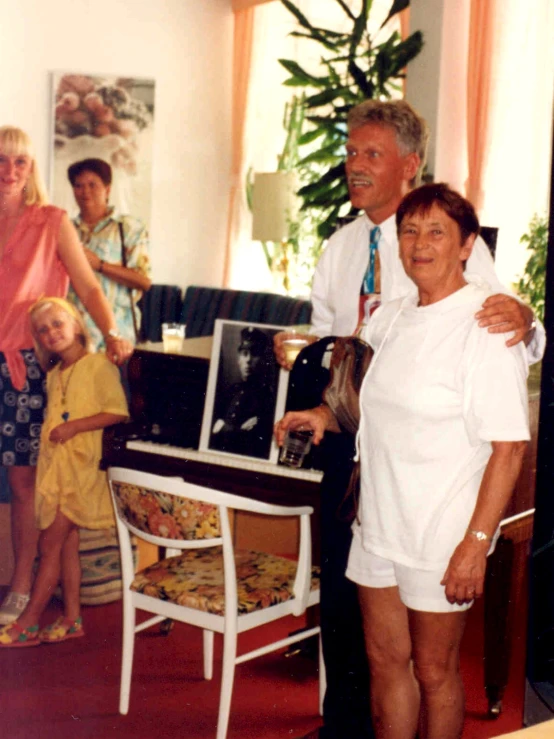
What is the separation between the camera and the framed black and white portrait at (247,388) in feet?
11.2

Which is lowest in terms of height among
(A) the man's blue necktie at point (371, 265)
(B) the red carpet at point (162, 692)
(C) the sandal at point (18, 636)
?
(B) the red carpet at point (162, 692)

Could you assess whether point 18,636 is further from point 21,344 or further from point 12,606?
point 21,344

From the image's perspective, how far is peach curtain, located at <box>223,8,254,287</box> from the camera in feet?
A: 23.8

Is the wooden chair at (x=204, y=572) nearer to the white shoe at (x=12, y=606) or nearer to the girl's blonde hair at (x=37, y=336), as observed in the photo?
the white shoe at (x=12, y=606)

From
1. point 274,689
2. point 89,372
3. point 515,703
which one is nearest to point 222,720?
point 274,689

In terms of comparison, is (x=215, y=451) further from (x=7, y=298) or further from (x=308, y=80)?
(x=308, y=80)

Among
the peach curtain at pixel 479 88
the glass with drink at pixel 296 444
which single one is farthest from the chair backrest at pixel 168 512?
the peach curtain at pixel 479 88

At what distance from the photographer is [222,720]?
2936 millimetres

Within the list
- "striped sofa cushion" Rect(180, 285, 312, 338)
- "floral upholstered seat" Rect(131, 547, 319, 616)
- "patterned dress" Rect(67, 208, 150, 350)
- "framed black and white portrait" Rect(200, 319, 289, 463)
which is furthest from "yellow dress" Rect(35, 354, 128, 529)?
"striped sofa cushion" Rect(180, 285, 312, 338)

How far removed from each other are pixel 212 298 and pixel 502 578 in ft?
13.6

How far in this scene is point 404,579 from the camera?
2.18m

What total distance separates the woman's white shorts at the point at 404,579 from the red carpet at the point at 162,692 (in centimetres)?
107

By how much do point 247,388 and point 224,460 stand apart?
0.25m

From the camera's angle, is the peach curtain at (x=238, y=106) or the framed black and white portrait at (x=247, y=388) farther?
the peach curtain at (x=238, y=106)
